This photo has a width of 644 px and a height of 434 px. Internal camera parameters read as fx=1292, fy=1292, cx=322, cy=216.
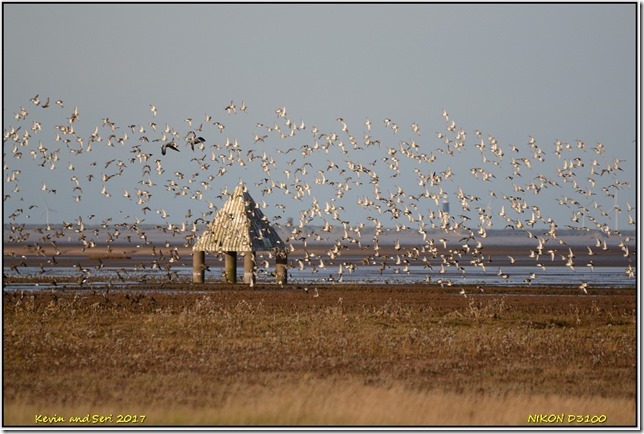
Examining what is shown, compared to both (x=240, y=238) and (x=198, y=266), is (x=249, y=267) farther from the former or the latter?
(x=240, y=238)

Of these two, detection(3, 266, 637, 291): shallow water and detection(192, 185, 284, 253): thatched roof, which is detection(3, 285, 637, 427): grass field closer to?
detection(192, 185, 284, 253): thatched roof

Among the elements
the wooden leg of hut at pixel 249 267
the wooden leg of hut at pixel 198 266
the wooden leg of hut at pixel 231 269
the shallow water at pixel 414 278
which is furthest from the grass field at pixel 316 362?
the wooden leg of hut at pixel 231 269

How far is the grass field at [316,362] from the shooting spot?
2181 centimetres

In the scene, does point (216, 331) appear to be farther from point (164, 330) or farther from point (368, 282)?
point (368, 282)

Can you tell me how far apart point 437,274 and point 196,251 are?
65.5ft

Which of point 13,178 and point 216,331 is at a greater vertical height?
point 13,178

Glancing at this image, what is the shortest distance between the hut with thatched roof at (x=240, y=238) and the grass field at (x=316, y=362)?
10.4m

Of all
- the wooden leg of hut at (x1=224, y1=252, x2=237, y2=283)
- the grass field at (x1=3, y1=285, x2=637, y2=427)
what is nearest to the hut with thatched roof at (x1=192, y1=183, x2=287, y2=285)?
the wooden leg of hut at (x1=224, y1=252, x2=237, y2=283)

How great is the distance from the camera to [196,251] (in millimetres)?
58281

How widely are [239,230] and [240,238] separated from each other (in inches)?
36.0

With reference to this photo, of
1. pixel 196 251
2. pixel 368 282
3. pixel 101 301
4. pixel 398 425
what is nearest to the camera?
pixel 398 425

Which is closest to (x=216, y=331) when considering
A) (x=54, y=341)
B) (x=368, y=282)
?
(x=54, y=341)

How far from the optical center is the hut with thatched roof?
56.5 metres

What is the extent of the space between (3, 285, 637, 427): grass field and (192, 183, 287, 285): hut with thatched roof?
10359 mm
